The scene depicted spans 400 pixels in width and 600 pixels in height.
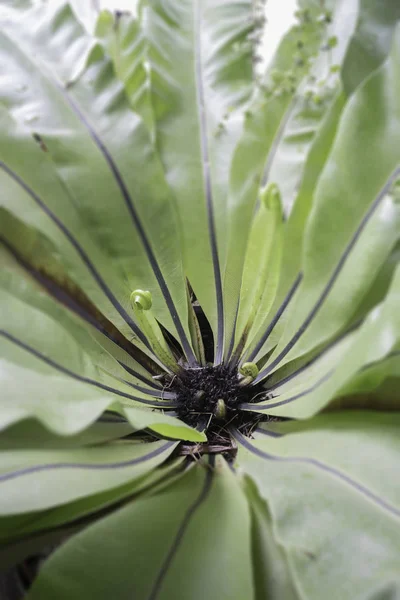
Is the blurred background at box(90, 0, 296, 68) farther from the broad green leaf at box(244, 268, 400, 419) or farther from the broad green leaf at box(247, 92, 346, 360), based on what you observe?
the broad green leaf at box(244, 268, 400, 419)

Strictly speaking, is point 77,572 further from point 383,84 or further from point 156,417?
point 383,84

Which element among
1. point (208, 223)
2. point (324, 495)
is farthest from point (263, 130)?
point (324, 495)

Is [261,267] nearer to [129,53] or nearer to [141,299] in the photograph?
[141,299]

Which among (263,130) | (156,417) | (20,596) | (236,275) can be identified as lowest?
(20,596)

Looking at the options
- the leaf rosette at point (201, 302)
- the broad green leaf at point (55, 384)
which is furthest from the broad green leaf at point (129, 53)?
the broad green leaf at point (55, 384)

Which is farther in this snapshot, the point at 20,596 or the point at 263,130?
the point at 263,130

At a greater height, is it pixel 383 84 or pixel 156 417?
pixel 383 84
